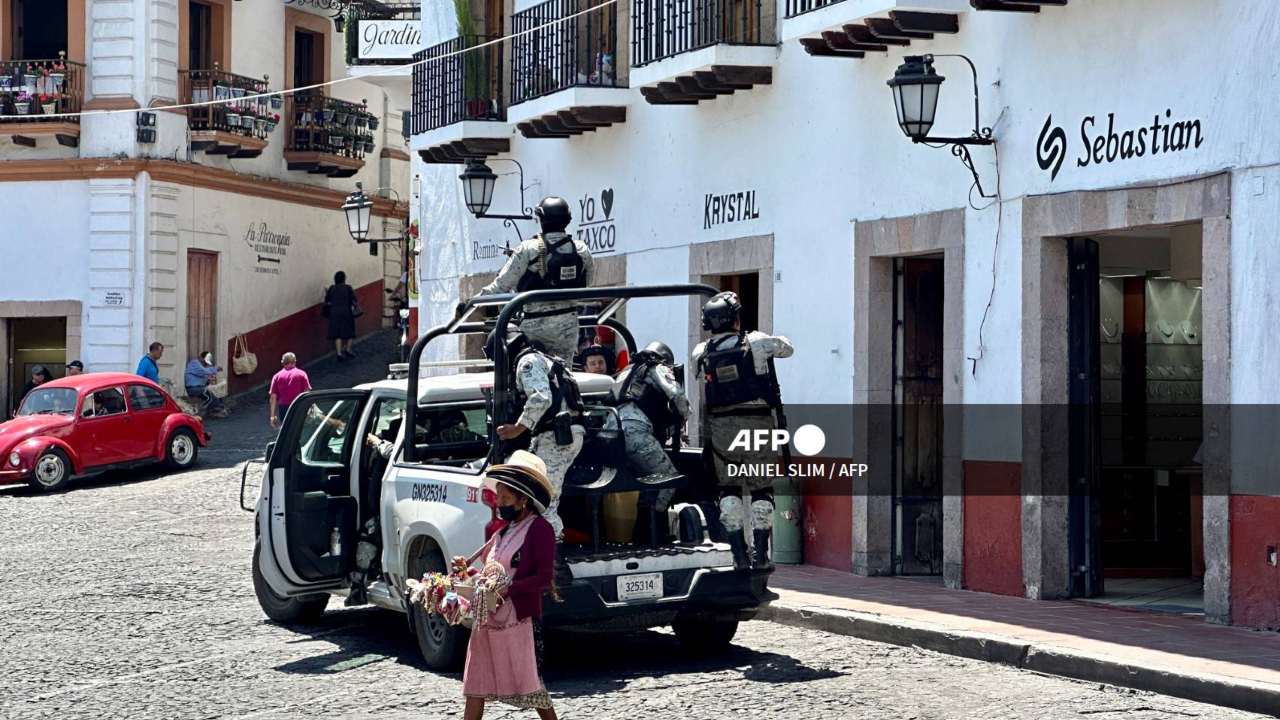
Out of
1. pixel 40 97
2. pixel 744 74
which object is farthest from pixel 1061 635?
pixel 40 97

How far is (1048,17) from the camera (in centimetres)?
1269

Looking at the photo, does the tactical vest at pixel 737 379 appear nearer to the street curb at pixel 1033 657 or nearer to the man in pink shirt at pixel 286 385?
the street curb at pixel 1033 657

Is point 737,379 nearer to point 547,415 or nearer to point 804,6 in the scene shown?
point 547,415

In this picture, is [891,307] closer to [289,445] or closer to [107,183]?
[289,445]

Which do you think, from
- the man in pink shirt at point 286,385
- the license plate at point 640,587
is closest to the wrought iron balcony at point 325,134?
the man in pink shirt at point 286,385

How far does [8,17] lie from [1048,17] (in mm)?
23471

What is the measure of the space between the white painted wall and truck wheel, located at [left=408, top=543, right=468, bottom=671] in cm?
456

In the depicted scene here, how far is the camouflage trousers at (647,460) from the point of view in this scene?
10539 mm

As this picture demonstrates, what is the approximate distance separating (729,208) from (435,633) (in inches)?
295

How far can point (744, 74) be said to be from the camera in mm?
16172

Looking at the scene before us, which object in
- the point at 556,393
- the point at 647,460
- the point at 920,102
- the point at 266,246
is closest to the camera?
the point at 556,393

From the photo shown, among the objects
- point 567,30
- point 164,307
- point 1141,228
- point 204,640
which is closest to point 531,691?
point 204,640

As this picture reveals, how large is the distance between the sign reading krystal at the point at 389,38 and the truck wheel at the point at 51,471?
23.5 ft

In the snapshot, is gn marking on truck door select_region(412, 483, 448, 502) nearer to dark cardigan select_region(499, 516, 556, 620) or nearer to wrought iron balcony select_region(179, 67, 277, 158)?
dark cardigan select_region(499, 516, 556, 620)
